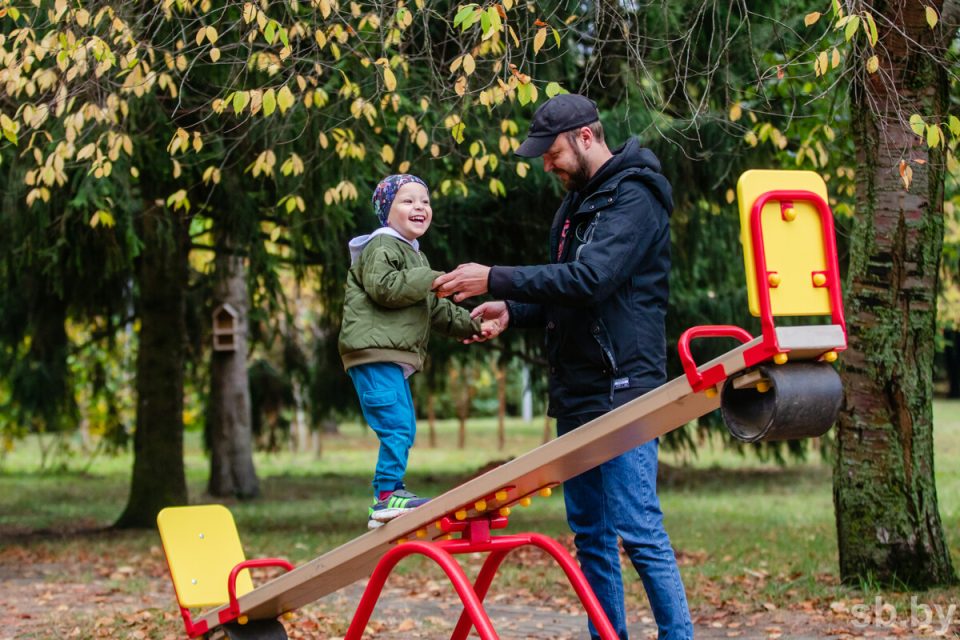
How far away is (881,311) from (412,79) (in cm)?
382

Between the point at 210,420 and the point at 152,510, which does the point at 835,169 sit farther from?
the point at 210,420

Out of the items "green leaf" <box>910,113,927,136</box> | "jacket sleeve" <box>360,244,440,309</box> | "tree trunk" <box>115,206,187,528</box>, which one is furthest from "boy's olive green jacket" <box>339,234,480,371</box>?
"tree trunk" <box>115,206,187,528</box>

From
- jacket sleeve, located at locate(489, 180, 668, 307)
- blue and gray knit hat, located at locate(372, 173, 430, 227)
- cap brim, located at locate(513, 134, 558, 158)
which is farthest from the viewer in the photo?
blue and gray knit hat, located at locate(372, 173, 430, 227)

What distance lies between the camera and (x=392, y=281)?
14.1ft

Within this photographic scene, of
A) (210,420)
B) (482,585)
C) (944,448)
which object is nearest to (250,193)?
(482,585)

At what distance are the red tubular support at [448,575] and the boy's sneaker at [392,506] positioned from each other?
0.16 metres

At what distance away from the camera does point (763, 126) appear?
7758 millimetres

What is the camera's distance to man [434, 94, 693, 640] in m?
3.90

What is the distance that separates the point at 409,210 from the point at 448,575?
1398 mm

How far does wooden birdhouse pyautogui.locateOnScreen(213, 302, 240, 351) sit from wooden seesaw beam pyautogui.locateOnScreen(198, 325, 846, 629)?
30.1 feet

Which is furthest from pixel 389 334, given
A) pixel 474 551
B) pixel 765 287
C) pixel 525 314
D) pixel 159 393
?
pixel 159 393

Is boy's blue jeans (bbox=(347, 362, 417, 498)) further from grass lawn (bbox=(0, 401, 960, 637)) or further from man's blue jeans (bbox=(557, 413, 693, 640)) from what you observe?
grass lawn (bbox=(0, 401, 960, 637))

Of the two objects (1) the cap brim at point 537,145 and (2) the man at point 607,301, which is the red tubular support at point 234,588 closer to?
(2) the man at point 607,301

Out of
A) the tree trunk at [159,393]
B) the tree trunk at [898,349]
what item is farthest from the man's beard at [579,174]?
the tree trunk at [159,393]
